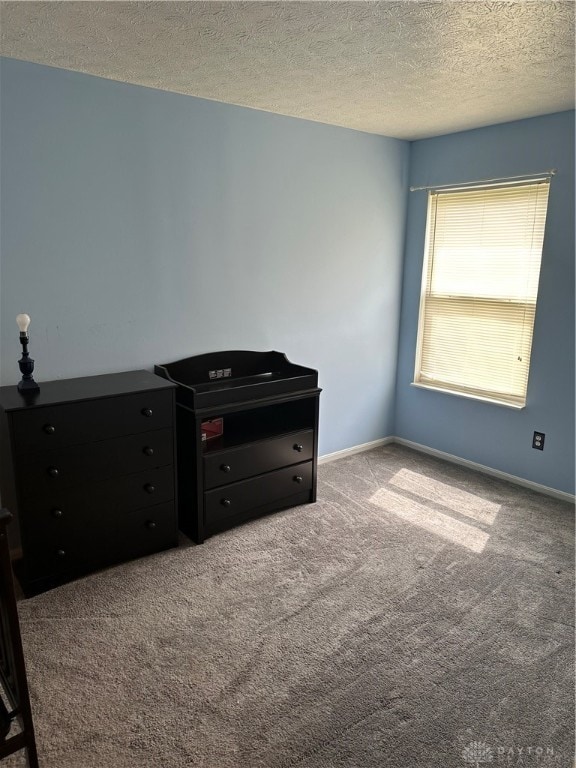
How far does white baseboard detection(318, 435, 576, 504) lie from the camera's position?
3480 millimetres

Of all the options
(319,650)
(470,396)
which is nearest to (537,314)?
(470,396)

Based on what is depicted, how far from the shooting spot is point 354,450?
4180mm

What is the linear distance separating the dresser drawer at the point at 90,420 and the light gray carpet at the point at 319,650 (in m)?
0.69

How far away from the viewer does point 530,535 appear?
300 centimetres

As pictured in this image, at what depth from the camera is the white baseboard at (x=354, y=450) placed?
400 centimetres

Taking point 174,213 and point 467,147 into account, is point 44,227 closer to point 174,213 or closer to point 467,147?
point 174,213

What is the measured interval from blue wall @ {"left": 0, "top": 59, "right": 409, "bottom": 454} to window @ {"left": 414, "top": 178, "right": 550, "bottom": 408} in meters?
0.34

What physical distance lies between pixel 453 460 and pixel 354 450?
75 cm

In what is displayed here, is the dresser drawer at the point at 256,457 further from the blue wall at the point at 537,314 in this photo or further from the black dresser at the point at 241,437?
the blue wall at the point at 537,314

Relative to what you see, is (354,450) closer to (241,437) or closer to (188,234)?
(241,437)

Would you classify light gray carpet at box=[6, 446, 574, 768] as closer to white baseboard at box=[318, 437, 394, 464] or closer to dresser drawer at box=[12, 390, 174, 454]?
dresser drawer at box=[12, 390, 174, 454]

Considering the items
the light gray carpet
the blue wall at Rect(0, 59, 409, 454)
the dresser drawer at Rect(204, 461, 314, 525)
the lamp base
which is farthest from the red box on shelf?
the lamp base

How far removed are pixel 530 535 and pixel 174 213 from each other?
2.68 m

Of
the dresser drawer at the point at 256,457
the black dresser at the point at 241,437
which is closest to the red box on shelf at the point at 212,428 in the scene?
the black dresser at the point at 241,437
